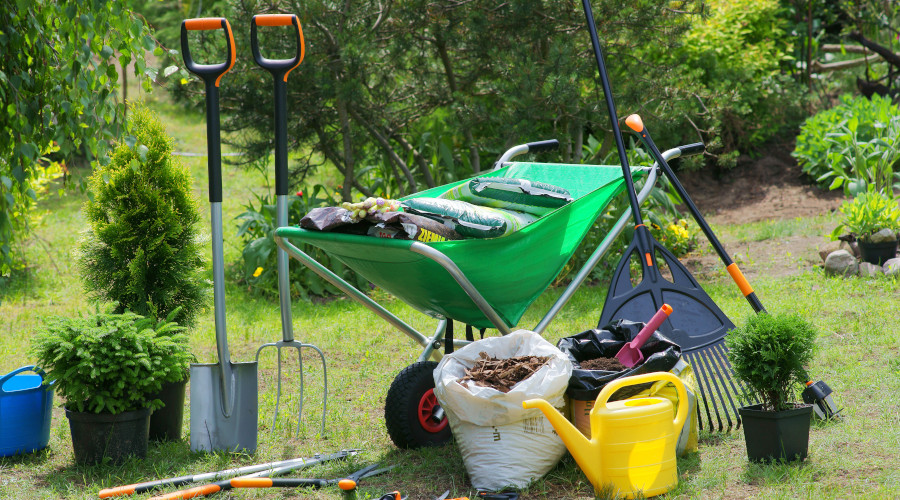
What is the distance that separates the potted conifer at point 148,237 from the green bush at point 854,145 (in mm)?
4367

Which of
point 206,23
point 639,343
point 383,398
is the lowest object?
point 383,398

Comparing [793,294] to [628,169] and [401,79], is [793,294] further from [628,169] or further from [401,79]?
[401,79]

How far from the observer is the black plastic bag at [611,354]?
242 centimetres

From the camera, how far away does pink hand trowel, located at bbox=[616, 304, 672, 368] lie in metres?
2.49

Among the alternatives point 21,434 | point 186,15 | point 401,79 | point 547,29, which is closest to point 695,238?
point 547,29

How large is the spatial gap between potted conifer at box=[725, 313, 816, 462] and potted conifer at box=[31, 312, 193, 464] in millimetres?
1858

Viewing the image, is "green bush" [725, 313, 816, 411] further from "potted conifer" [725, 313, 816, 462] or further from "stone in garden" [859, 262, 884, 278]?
"stone in garden" [859, 262, 884, 278]

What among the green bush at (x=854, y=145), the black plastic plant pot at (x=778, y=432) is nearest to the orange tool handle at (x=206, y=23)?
the black plastic plant pot at (x=778, y=432)

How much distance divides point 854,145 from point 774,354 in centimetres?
394

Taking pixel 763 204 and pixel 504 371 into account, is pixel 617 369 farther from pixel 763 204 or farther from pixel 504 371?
pixel 763 204

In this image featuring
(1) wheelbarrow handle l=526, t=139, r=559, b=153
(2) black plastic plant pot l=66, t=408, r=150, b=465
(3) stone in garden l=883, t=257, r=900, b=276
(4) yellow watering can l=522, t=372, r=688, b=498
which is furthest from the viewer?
(3) stone in garden l=883, t=257, r=900, b=276

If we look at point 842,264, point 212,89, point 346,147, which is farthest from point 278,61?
point 842,264

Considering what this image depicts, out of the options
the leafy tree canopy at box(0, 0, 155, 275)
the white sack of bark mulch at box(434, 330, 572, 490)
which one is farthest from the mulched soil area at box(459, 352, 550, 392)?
the leafy tree canopy at box(0, 0, 155, 275)

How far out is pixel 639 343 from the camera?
256 centimetres
